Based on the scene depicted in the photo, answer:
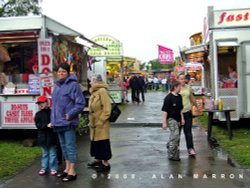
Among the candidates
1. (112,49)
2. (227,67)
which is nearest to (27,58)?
(227,67)

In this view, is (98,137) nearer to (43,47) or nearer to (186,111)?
(186,111)

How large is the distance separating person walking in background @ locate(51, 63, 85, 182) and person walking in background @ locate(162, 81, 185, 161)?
2.09 metres

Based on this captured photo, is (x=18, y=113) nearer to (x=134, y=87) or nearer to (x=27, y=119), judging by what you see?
(x=27, y=119)

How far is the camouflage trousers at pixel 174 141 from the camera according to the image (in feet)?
26.0

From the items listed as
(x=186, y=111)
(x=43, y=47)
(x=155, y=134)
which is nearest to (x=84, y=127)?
(x=155, y=134)

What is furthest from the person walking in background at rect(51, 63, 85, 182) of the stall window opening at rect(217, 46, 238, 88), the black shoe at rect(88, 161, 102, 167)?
the stall window opening at rect(217, 46, 238, 88)

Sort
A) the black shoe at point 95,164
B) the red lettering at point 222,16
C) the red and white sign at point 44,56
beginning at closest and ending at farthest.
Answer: the black shoe at point 95,164, the red and white sign at point 44,56, the red lettering at point 222,16

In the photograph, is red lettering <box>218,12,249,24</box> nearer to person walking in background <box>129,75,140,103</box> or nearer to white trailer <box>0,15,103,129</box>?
white trailer <box>0,15,103,129</box>

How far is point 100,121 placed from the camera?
281 inches

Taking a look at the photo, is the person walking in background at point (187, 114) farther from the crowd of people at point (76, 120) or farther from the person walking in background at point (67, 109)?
the person walking in background at point (67, 109)

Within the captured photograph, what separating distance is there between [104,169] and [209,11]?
229 inches

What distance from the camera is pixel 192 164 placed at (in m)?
7.61

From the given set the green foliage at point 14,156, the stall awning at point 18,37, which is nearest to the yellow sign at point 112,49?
the stall awning at point 18,37

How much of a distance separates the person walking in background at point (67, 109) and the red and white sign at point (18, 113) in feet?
10.9
